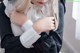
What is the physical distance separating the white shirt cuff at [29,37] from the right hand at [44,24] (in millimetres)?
21

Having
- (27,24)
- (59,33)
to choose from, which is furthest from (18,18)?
(59,33)

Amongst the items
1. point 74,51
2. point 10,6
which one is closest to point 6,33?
point 10,6

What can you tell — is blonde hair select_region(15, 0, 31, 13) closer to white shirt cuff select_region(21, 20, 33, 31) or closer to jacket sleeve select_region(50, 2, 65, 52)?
white shirt cuff select_region(21, 20, 33, 31)

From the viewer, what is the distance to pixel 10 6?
0.84 meters

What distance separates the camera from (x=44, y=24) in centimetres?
80

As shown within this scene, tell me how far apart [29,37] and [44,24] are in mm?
96

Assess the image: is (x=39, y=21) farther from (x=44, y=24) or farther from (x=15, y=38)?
(x=15, y=38)

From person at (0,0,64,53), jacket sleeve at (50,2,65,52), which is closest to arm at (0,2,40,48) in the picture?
person at (0,0,64,53)

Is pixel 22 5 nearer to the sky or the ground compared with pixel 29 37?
nearer to the sky

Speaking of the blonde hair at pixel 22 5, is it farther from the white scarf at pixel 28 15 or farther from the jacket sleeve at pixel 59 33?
the jacket sleeve at pixel 59 33

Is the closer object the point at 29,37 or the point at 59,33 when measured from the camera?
the point at 29,37

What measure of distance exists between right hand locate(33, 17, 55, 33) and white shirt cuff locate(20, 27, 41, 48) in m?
0.02

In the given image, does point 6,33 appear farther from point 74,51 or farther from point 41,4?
point 74,51

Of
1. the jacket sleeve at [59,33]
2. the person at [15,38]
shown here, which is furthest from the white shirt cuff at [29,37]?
the jacket sleeve at [59,33]
